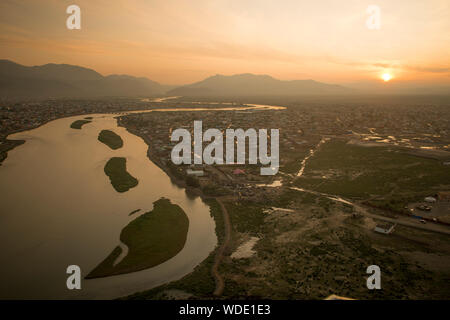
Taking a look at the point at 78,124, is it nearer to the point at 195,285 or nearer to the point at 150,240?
the point at 150,240

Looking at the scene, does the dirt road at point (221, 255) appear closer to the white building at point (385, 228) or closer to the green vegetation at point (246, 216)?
the green vegetation at point (246, 216)

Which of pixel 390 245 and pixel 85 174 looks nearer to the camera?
pixel 390 245

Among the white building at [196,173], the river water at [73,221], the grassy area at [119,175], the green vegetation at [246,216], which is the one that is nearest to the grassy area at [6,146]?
the river water at [73,221]

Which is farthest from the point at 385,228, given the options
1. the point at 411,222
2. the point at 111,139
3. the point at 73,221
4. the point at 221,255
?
the point at 111,139

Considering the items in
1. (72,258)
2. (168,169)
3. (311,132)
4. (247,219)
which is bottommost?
(72,258)

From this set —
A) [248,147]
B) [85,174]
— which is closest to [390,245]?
[248,147]
